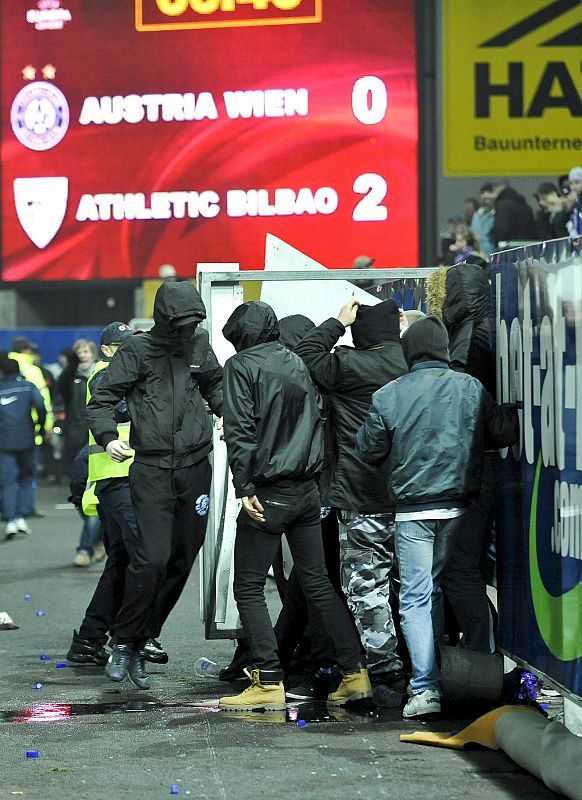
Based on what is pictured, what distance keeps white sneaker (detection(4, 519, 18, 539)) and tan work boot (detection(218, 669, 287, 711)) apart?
863cm

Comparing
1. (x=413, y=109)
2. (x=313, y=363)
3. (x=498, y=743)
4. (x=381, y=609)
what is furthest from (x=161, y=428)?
(x=413, y=109)

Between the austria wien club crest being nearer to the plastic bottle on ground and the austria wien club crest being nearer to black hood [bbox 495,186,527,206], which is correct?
black hood [bbox 495,186,527,206]

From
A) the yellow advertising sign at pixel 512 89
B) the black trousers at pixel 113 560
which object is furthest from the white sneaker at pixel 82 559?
the yellow advertising sign at pixel 512 89

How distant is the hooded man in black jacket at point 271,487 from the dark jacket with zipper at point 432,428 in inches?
15.4

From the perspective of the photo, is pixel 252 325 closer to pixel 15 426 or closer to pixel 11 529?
pixel 11 529

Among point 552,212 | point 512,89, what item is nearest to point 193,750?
point 552,212

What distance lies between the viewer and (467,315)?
7551 millimetres

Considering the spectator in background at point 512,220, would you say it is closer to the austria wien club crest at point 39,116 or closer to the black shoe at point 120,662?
the austria wien club crest at point 39,116

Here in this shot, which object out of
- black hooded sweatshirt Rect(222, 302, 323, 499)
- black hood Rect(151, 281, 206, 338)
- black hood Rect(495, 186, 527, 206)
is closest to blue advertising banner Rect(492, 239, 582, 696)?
black hooded sweatshirt Rect(222, 302, 323, 499)

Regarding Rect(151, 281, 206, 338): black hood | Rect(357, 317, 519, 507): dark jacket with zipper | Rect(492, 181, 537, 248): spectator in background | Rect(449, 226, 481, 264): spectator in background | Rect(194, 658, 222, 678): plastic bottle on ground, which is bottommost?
Rect(194, 658, 222, 678): plastic bottle on ground

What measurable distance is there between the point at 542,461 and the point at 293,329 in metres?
2.08

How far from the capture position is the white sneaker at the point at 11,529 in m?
15.5

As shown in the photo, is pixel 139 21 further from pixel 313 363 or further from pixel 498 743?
pixel 498 743

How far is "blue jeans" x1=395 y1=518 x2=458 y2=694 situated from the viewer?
6922mm
